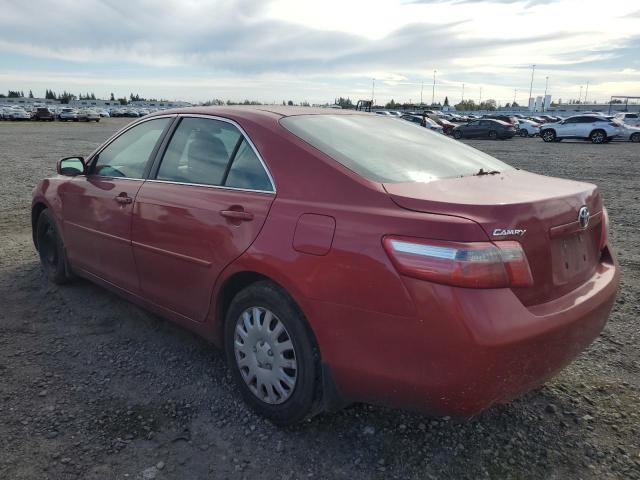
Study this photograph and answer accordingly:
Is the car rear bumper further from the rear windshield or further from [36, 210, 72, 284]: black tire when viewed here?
[36, 210, 72, 284]: black tire

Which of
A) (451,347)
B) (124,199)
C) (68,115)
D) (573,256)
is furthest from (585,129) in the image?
(68,115)

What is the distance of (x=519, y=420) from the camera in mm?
2883

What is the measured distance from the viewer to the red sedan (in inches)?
83.7

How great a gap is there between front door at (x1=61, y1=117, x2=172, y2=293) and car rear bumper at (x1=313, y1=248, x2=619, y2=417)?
1.91 metres

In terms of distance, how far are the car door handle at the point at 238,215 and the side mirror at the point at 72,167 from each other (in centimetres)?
199

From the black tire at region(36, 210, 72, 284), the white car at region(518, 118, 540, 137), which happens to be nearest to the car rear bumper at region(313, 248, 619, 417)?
the black tire at region(36, 210, 72, 284)

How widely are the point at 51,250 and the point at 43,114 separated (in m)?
58.2

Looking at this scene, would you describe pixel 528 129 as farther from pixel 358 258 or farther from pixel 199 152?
pixel 358 258

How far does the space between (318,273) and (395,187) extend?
21.4 inches

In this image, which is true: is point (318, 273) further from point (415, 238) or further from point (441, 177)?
point (441, 177)

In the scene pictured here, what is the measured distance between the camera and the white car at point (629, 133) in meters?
29.4

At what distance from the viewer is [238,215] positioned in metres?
2.83

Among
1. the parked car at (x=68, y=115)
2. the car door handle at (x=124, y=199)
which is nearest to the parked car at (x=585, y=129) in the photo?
the car door handle at (x=124, y=199)

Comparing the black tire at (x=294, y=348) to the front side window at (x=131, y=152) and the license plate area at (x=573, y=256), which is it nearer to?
the license plate area at (x=573, y=256)
